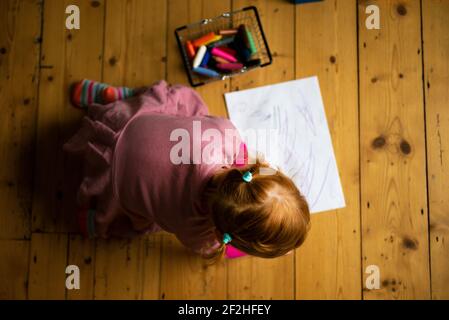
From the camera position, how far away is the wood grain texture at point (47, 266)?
845 millimetres

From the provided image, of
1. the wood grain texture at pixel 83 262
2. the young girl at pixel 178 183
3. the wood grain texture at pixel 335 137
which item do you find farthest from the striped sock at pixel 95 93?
the wood grain texture at pixel 335 137

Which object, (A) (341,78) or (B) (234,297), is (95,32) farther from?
(B) (234,297)

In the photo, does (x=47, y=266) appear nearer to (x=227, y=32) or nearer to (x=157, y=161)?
(x=157, y=161)

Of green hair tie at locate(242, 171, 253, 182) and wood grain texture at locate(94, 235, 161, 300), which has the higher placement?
green hair tie at locate(242, 171, 253, 182)

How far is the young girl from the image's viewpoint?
1.73ft

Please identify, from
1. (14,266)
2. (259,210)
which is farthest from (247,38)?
(14,266)

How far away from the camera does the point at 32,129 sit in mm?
868

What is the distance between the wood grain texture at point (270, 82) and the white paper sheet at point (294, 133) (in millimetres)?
29

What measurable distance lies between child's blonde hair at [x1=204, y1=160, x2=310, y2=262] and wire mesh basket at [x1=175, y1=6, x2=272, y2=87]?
1.25 ft

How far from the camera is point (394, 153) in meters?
0.88

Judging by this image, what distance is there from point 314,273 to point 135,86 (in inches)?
24.0

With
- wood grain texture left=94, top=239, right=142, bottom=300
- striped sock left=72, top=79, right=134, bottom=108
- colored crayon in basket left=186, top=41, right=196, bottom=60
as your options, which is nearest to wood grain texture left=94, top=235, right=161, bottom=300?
wood grain texture left=94, top=239, right=142, bottom=300

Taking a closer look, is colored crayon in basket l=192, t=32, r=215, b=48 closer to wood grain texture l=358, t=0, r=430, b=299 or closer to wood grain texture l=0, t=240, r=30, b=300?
wood grain texture l=358, t=0, r=430, b=299
